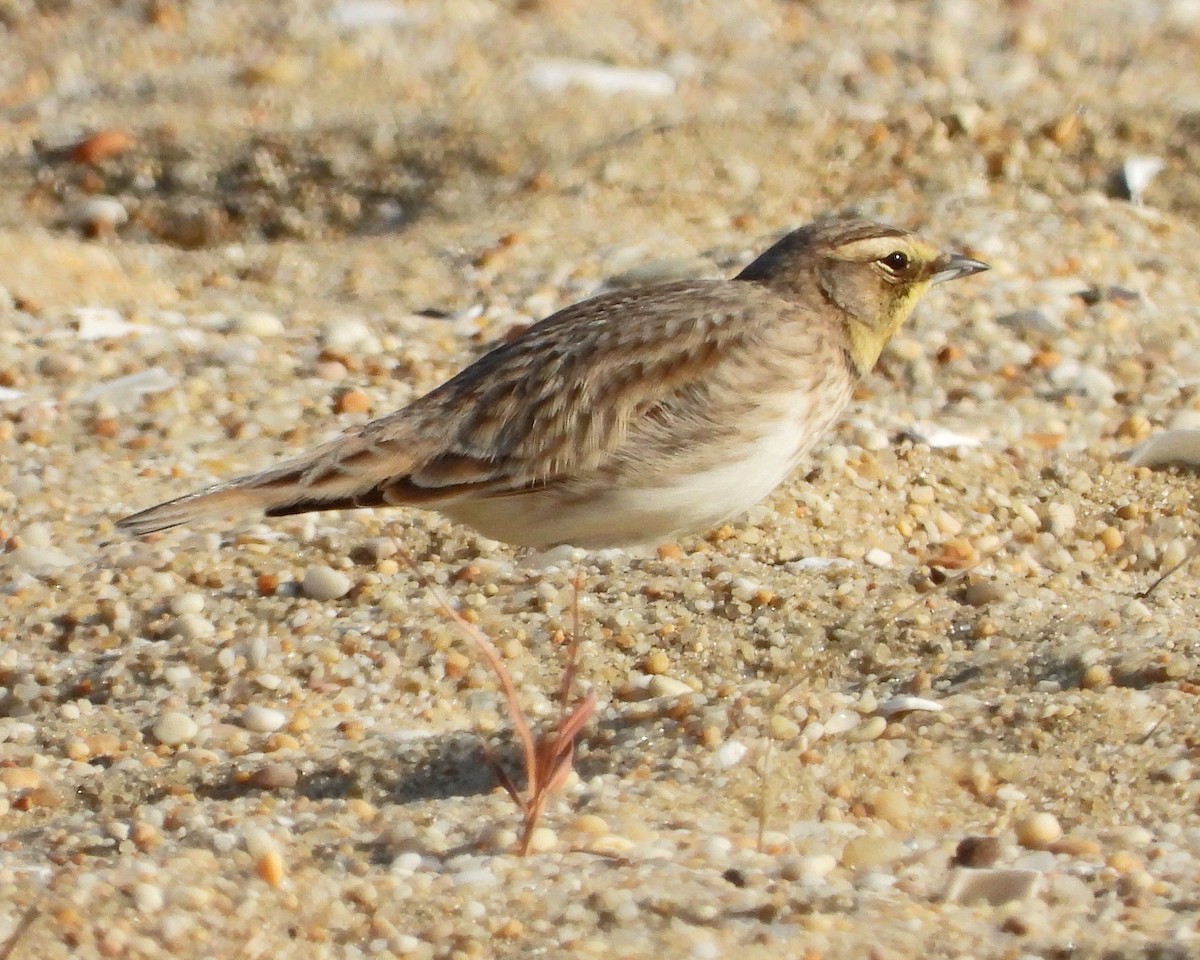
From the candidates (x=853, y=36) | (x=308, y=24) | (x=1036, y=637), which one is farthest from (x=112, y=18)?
(x=1036, y=637)

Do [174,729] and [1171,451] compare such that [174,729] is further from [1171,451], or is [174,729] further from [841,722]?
[1171,451]

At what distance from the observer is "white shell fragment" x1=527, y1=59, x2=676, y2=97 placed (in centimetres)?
798

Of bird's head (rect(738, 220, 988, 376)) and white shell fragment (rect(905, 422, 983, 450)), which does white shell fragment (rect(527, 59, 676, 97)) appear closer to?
white shell fragment (rect(905, 422, 983, 450))

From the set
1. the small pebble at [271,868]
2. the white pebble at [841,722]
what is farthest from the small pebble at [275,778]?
the white pebble at [841,722]

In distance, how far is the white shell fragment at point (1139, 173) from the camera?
7480 millimetres

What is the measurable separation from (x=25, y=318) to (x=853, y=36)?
3.65 m

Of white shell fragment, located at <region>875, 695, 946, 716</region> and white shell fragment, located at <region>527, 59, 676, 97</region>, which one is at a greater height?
white shell fragment, located at <region>527, 59, 676, 97</region>

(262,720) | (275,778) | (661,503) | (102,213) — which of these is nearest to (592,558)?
(661,503)

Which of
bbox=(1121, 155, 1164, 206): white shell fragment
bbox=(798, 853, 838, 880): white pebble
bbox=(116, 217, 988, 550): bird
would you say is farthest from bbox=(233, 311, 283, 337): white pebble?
bbox=(798, 853, 838, 880): white pebble

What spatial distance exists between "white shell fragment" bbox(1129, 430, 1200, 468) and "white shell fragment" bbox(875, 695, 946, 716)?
1870 millimetres

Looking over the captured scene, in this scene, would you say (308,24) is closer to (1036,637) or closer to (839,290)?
(839,290)

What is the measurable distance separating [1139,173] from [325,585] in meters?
3.95

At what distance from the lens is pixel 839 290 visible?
5.30 m

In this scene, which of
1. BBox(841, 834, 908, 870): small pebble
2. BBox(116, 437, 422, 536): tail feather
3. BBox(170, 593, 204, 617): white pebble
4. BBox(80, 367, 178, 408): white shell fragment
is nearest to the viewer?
BBox(841, 834, 908, 870): small pebble
